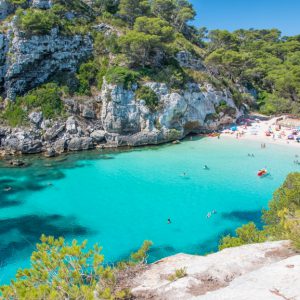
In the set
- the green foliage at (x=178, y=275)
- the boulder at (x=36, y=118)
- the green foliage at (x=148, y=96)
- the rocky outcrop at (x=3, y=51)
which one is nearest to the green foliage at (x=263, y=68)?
the green foliage at (x=148, y=96)

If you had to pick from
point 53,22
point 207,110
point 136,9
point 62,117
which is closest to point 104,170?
point 62,117

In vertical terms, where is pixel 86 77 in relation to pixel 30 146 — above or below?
above

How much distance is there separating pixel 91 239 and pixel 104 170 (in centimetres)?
1443

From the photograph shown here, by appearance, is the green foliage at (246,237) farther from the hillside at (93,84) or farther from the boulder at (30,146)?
the boulder at (30,146)

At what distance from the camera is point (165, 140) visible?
146 ft

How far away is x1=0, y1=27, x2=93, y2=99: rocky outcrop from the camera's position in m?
42.6

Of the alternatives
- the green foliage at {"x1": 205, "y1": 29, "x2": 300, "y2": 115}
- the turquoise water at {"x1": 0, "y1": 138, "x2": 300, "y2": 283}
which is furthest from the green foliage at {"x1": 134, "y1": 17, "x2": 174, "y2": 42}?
the turquoise water at {"x1": 0, "y1": 138, "x2": 300, "y2": 283}

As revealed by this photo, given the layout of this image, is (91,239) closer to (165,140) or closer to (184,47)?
(165,140)

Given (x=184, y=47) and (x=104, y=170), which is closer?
(x=104, y=170)

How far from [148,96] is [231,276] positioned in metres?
36.7

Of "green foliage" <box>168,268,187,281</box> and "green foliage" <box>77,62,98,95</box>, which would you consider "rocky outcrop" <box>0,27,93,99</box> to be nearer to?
"green foliage" <box>77,62,98,95</box>

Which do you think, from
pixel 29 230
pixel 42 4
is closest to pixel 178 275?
pixel 29 230

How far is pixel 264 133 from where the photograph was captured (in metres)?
47.9

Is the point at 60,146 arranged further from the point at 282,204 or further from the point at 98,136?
the point at 282,204
